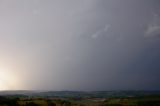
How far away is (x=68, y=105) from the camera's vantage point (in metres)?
101

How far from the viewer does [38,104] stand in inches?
3602

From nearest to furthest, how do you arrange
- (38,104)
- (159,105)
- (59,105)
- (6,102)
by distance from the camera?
(6,102) → (38,104) → (59,105) → (159,105)

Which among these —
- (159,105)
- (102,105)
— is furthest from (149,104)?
(102,105)

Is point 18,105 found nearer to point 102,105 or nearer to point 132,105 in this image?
point 102,105

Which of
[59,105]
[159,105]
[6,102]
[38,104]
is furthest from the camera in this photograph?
[159,105]

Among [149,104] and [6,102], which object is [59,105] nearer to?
[6,102]

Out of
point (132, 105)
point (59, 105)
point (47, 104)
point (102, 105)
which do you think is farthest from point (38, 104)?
point (132, 105)

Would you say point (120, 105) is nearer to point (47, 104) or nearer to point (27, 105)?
point (47, 104)

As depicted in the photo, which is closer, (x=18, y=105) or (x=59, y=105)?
(x=18, y=105)

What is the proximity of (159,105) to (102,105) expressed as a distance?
29643 mm

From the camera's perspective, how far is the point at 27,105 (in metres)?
85.6

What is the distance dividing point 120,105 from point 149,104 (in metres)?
17.8

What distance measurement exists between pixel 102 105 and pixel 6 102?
187 ft

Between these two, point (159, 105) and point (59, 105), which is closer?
point (59, 105)
